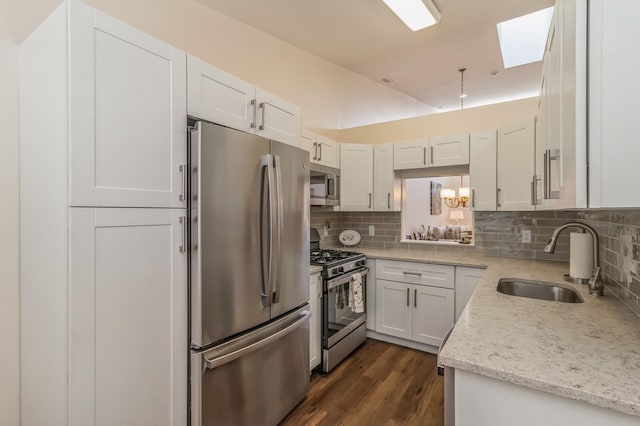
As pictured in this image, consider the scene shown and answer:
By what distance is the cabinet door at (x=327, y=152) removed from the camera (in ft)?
10.2

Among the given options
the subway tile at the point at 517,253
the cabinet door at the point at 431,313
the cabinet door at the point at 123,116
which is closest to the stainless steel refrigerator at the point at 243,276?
the cabinet door at the point at 123,116

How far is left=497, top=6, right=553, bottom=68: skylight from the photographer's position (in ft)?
9.29

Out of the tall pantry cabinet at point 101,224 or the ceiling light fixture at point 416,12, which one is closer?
the tall pantry cabinet at point 101,224

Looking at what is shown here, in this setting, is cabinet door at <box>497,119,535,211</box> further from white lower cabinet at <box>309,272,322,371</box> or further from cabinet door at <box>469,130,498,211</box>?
white lower cabinet at <box>309,272,322,371</box>

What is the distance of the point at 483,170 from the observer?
296cm

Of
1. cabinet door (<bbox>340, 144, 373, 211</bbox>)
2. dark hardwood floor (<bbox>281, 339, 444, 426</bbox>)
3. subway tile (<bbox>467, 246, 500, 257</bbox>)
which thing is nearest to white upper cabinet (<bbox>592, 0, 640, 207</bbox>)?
dark hardwood floor (<bbox>281, 339, 444, 426</bbox>)

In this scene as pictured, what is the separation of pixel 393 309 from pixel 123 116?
2768 mm

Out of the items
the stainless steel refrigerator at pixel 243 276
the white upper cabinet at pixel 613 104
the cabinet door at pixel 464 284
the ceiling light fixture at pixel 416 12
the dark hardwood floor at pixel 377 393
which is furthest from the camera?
the cabinet door at pixel 464 284

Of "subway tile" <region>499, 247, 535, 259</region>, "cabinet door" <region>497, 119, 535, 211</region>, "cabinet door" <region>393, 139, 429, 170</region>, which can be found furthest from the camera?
"cabinet door" <region>393, 139, 429, 170</region>

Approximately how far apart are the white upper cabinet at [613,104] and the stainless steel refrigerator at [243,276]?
4.53ft

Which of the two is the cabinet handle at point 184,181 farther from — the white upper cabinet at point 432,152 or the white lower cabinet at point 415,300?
the white upper cabinet at point 432,152

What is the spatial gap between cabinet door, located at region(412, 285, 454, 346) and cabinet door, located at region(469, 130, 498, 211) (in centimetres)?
91

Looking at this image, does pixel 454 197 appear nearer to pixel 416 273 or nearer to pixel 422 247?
pixel 422 247

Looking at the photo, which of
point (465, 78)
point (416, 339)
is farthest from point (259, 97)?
point (465, 78)
